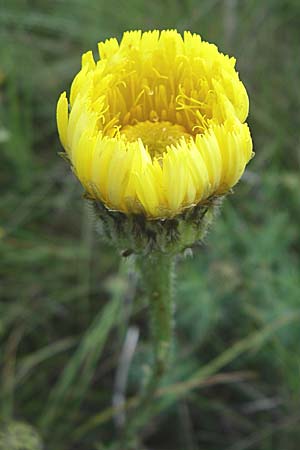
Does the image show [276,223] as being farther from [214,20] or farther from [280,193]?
[214,20]

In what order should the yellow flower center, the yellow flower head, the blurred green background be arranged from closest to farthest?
the yellow flower head
the yellow flower center
the blurred green background

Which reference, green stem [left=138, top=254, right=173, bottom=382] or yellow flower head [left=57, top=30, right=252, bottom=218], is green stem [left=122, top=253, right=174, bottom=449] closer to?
green stem [left=138, top=254, right=173, bottom=382]

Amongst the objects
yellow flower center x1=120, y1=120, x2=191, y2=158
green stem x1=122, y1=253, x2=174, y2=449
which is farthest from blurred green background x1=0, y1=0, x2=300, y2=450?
yellow flower center x1=120, y1=120, x2=191, y2=158

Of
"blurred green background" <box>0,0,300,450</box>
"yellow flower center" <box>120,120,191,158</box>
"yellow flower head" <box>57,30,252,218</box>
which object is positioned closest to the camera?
"yellow flower head" <box>57,30,252,218</box>

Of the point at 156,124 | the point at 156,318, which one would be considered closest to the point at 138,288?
the point at 156,318

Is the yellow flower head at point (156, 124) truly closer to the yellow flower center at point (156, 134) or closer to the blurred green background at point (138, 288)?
the yellow flower center at point (156, 134)

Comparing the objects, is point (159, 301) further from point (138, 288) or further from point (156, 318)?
point (138, 288)

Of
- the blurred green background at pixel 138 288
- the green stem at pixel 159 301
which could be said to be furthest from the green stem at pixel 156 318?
the blurred green background at pixel 138 288
